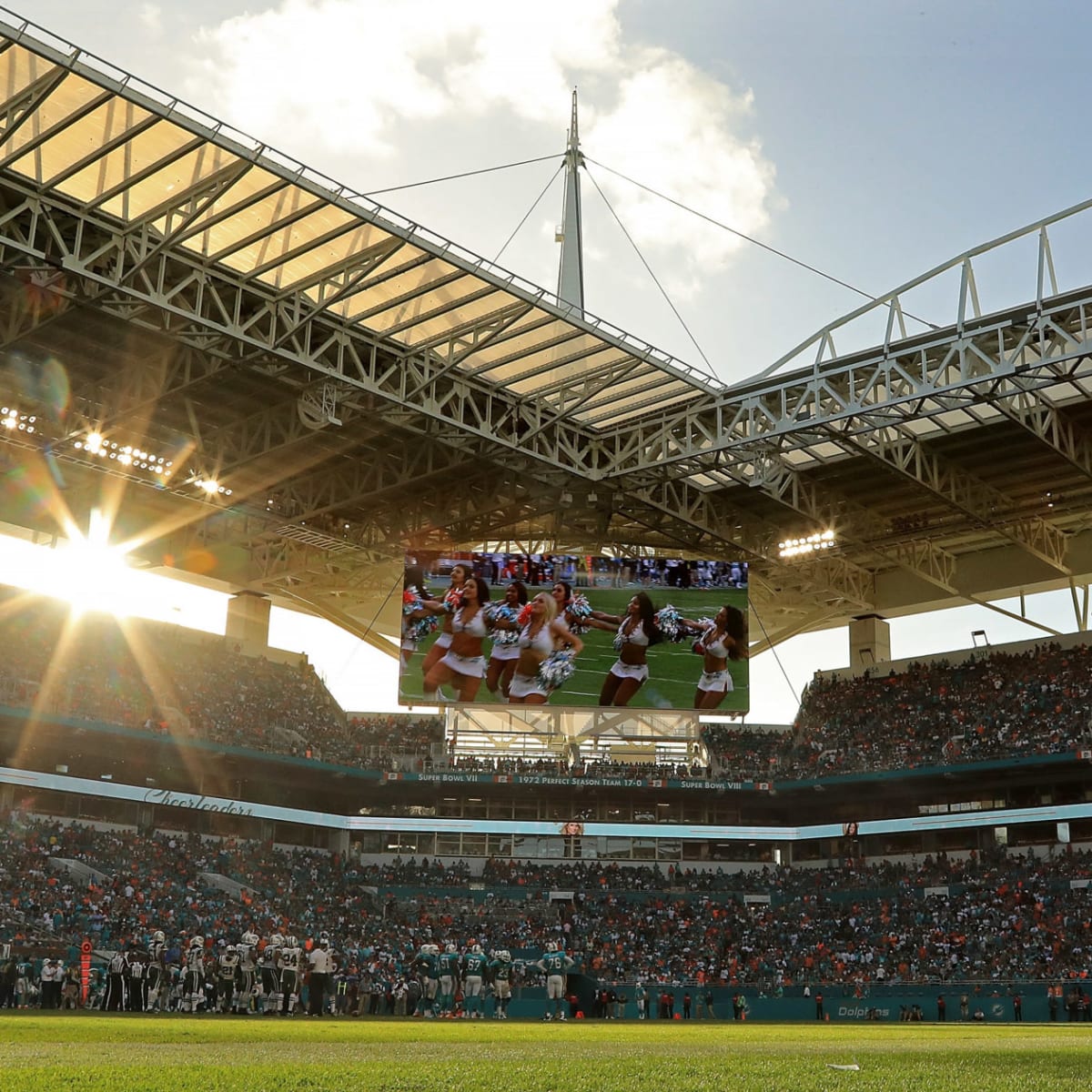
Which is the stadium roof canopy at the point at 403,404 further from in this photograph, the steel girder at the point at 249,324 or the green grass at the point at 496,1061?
the green grass at the point at 496,1061

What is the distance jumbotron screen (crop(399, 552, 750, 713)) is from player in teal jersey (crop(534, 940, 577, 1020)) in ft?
34.4

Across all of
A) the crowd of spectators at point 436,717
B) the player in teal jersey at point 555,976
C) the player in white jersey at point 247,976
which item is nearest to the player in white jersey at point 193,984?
the player in white jersey at point 247,976

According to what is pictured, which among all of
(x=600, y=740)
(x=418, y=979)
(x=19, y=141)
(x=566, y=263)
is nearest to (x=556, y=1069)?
(x=19, y=141)

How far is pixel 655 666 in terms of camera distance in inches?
1987

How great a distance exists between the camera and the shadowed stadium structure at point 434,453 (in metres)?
30.0

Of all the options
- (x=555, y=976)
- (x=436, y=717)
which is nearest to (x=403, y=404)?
(x=555, y=976)

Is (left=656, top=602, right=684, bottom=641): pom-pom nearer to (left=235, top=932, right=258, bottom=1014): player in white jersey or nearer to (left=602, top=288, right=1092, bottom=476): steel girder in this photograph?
(left=602, top=288, right=1092, bottom=476): steel girder

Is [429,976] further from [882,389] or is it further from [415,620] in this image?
[882,389]

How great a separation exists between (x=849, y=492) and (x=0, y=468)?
28739mm

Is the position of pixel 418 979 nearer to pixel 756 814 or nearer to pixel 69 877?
pixel 69 877

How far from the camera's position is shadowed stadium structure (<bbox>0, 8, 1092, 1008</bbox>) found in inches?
1182

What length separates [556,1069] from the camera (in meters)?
11.7

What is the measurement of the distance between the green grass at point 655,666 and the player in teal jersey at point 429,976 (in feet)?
40.5

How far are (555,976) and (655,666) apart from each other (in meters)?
13.1
